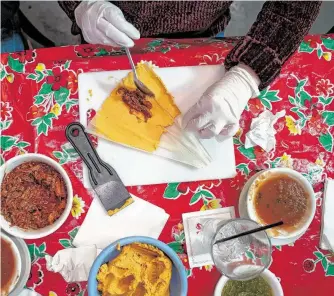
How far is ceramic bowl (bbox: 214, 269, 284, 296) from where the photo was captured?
1049mm

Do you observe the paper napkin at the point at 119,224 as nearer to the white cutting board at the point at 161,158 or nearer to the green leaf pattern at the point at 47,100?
the white cutting board at the point at 161,158

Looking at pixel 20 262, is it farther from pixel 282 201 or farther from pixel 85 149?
pixel 282 201

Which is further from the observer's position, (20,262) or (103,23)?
(103,23)

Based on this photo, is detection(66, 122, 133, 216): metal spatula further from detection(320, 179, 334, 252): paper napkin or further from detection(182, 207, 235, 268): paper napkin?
detection(320, 179, 334, 252): paper napkin

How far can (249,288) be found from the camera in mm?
1066

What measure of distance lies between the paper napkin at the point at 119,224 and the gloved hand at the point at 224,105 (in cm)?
21

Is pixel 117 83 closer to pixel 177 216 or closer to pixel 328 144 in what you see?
pixel 177 216

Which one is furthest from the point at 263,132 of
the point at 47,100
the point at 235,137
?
the point at 47,100

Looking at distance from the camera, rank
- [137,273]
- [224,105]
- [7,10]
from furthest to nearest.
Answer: [7,10] → [224,105] → [137,273]

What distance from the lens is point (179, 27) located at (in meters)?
1.26

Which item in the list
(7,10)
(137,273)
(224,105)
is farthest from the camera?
Answer: (7,10)

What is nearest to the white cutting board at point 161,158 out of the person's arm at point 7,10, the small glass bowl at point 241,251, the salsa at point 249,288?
the small glass bowl at point 241,251

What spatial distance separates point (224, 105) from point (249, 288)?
0.41 m

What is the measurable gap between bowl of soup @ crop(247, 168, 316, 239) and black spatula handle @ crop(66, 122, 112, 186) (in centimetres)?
35
